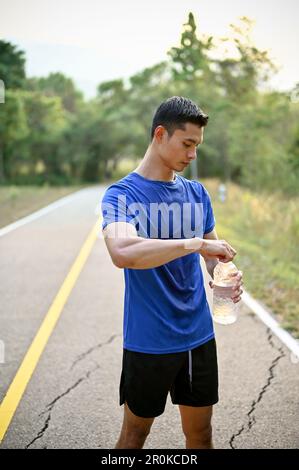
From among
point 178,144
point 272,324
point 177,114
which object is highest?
point 177,114

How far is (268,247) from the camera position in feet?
34.4

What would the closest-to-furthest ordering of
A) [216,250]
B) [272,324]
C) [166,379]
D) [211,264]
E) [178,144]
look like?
[216,250], [178,144], [166,379], [211,264], [272,324]

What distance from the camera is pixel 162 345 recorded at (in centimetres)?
230

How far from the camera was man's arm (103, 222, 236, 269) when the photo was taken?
1991mm

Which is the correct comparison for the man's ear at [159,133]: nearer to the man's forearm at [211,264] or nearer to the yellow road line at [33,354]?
the man's forearm at [211,264]

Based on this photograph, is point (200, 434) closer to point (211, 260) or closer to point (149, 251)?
point (211, 260)

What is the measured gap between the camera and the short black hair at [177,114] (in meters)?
2.21

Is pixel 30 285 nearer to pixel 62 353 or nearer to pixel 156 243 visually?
→ pixel 62 353

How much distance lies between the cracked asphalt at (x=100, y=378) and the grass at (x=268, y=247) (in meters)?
0.60

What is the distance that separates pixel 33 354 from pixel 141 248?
313 centimetres

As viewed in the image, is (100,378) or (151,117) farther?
(151,117)

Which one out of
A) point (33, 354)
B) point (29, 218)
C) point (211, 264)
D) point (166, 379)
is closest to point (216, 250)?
point (211, 264)

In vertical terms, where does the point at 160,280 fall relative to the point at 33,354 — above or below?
above
